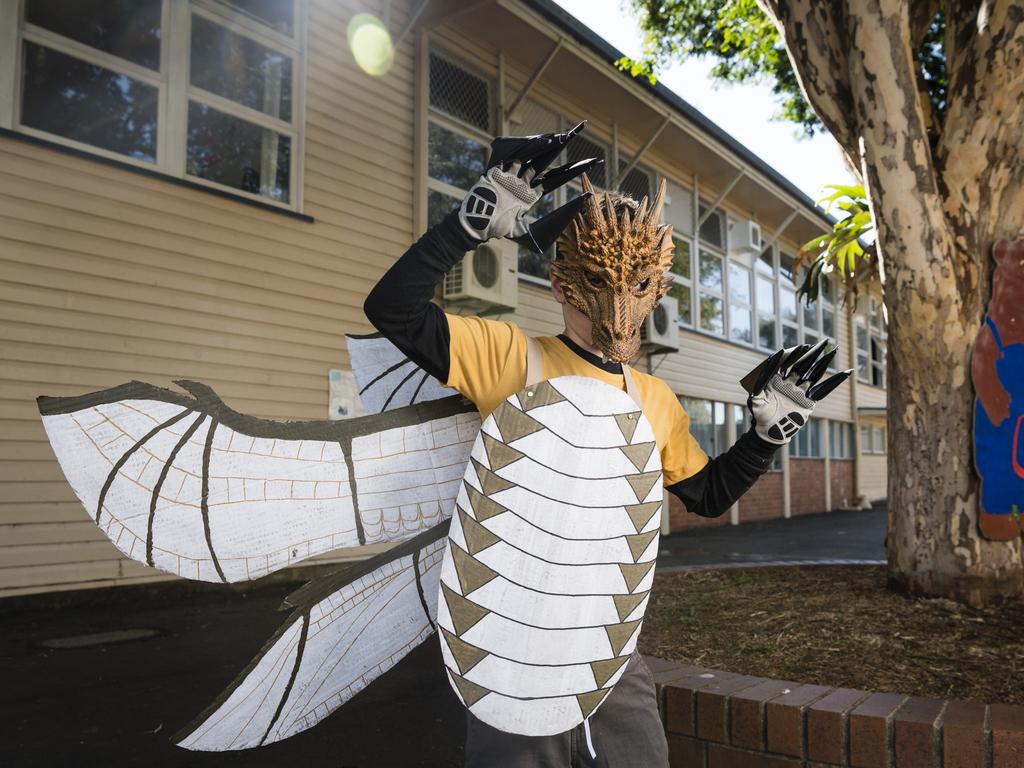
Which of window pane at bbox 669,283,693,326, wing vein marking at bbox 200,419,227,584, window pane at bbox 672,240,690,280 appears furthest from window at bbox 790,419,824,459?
wing vein marking at bbox 200,419,227,584

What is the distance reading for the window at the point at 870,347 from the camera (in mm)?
21047

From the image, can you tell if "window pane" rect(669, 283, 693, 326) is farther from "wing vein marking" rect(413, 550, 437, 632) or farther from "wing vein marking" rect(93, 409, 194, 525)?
"wing vein marking" rect(93, 409, 194, 525)

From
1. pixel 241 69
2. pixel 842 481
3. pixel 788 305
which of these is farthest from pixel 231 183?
pixel 842 481

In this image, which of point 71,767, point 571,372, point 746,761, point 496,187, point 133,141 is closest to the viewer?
point 496,187

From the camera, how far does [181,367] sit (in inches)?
247

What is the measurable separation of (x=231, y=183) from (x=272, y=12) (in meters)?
1.76

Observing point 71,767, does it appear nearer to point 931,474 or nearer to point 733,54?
point 931,474

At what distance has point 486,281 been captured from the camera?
833 centimetres

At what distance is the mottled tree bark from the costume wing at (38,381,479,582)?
282 cm

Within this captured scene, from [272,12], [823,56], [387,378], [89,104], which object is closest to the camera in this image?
[387,378]

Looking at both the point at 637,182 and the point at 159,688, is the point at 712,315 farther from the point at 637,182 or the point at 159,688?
the point at 159,688

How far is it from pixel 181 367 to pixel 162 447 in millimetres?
5218

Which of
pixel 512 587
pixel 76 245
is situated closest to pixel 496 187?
pixel 512 587

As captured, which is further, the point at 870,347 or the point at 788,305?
the point at 870,347
